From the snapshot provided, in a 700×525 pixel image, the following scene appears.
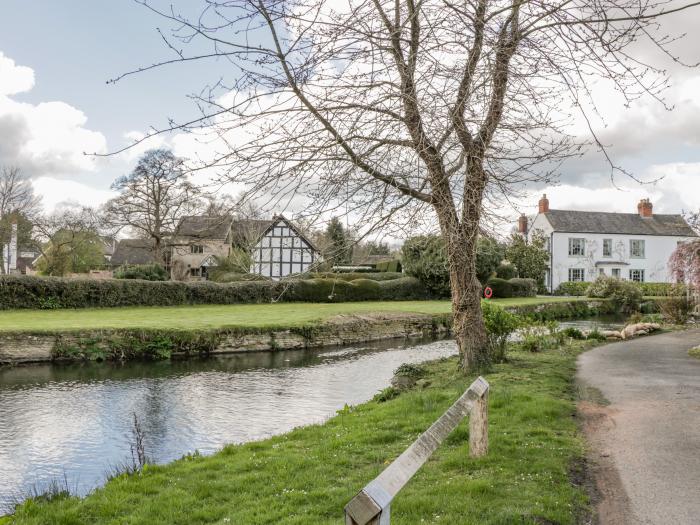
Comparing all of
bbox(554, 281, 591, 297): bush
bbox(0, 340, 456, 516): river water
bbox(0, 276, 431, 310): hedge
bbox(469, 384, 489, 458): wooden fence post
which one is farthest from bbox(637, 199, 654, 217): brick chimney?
bbox(469, 384, 489, 458): wooden fence post

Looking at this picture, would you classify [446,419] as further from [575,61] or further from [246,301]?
[246,301]

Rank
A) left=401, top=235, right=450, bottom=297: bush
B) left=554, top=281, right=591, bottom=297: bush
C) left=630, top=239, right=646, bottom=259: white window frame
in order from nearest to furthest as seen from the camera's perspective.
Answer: left=401, top=235, right=450, bottom=297: bush
left=554, top=281, right=591, bottom=297: bush
left=630, top=239, right=646, bottom=259: white window frame

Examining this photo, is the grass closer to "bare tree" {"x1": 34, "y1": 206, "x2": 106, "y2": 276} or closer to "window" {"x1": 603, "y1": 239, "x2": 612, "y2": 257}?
"bare tree" {"x1": 34, "y1": 206, "x2": 106, "y2": 276}

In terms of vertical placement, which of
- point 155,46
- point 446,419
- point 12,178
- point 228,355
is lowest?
point 228,355

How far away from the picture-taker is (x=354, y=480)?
570cm

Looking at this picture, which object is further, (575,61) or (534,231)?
(534,231)

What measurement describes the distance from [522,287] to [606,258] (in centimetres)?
1703

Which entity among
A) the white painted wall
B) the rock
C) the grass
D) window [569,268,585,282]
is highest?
the white painted wall

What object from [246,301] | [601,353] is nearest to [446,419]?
[601,353]

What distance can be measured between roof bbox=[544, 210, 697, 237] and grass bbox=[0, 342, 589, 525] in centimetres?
4947

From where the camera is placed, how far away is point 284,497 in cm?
532

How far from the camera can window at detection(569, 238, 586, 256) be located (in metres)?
54.3

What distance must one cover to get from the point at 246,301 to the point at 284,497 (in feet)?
89.2

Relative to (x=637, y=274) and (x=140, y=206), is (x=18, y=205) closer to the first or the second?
(x=140, y=206)
